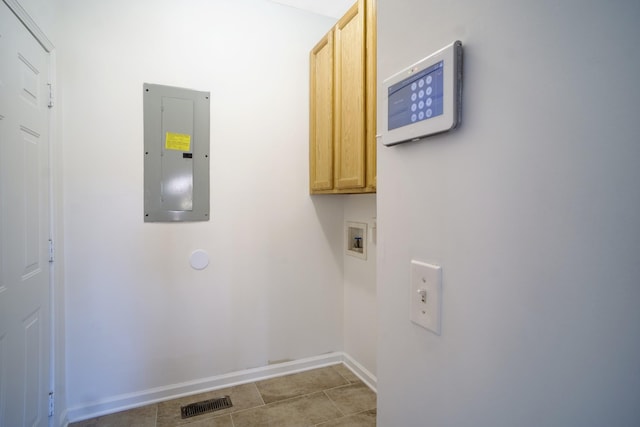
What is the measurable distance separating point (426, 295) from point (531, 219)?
0.90 feet

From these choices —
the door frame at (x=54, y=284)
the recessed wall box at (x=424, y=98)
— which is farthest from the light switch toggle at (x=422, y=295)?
the door frame at (x=54, y=284)

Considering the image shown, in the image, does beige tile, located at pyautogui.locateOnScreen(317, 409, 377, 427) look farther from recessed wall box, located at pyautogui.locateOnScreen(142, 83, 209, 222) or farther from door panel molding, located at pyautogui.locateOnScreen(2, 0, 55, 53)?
door panel molding, located at pyautogui.locateOnScreen(2, 0, 55, 53)

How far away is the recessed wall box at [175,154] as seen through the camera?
2.04 metres

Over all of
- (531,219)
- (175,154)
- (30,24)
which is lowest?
(531,219)

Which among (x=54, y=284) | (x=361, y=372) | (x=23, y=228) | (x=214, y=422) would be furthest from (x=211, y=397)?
(x=23, y=228)

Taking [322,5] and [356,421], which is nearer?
[356,421]

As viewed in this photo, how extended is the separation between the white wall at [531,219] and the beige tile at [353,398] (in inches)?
59.4

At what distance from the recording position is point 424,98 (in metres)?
0.65

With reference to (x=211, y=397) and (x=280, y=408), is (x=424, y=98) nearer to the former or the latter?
(x=280, y=408)

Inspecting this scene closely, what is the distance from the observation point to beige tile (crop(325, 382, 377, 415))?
6.66ft

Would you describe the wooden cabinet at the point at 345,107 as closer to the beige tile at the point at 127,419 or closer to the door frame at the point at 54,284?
the door frame at the point at 54,284

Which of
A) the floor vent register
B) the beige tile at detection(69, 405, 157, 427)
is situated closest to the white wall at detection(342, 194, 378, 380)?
the floor vent register

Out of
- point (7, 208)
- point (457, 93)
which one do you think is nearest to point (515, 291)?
point (457, 93)

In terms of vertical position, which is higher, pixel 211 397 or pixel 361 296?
pixel 361 296
